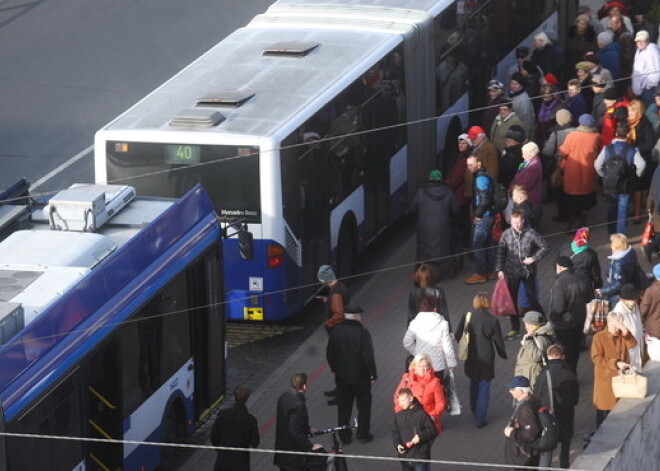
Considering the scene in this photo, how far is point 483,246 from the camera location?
21.4 meters

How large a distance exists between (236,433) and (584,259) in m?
4.74

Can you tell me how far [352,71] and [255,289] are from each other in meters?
3.02

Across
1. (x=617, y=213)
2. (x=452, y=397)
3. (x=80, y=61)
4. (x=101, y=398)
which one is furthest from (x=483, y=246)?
(x=80, y=61)

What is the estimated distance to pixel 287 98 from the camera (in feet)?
67.1

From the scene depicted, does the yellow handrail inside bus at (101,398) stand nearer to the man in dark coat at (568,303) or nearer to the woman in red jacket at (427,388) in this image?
the woman in red jacket at (427,388)

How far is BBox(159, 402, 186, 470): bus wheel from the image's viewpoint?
1717 cm

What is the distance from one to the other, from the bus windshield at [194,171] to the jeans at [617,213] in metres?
4.82

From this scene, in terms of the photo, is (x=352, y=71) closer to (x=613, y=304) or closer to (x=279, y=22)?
(x=279, y=22)

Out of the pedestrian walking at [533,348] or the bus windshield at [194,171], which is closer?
the pedestrian walking at [533,348]

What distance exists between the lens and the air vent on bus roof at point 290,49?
71.4ft

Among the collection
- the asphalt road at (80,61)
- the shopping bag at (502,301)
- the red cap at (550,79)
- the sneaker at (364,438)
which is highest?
the red cap at (550,79)

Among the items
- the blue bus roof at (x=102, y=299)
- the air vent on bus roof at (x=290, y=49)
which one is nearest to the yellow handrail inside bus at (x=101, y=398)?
the blue bus roof at (x=102, y=299)

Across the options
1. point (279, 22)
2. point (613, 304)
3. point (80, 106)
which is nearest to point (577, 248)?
point (613, 304)

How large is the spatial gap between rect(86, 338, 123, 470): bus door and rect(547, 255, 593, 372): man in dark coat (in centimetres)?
467
